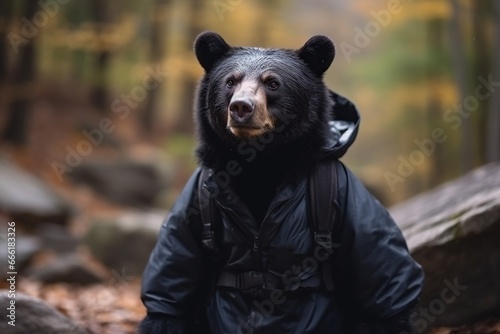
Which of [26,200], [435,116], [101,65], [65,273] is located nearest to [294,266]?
[65,273]

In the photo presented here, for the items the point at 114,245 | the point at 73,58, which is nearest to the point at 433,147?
the point at 114,245

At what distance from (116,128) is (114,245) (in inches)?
463

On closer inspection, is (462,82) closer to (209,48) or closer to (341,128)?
(341,128)

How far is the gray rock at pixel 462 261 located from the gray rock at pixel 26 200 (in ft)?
24.6

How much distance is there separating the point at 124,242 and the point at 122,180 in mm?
6694

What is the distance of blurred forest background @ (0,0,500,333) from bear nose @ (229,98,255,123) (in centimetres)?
452

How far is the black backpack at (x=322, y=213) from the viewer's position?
3158 mm

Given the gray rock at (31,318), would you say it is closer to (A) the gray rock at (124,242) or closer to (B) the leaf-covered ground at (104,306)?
(B) the leaf-covered ground at (104,306)

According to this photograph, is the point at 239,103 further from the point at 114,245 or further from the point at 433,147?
the point at 433,147

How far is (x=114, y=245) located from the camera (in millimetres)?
8547

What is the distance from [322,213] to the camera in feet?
10.4

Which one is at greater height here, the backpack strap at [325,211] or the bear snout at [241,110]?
the bear snout at [241,110]

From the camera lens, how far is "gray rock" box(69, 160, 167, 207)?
48.4 feet

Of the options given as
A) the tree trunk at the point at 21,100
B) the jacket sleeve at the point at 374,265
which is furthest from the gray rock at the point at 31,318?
the tree trunk at the point at 21,100
